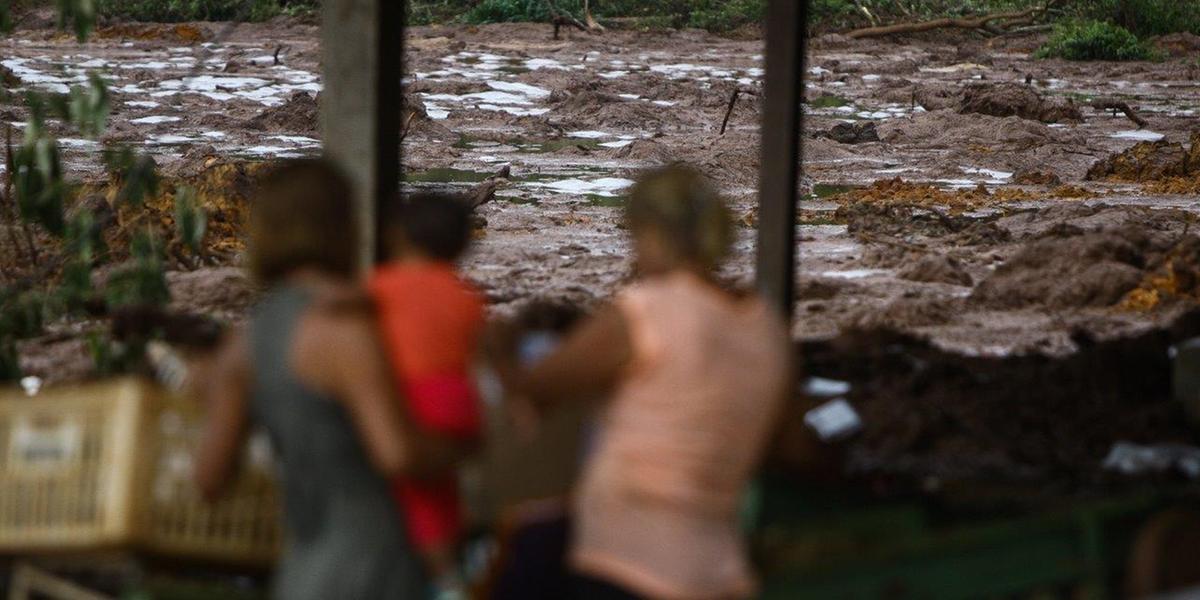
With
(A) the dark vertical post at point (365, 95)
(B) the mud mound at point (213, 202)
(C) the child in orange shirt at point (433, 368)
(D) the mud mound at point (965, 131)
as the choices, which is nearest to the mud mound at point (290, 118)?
(B) the mud mound at point (213, 202)

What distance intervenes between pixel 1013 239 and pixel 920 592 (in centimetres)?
1146

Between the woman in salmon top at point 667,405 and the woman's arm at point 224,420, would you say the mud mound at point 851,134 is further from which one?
the woman's arm at point 224,420

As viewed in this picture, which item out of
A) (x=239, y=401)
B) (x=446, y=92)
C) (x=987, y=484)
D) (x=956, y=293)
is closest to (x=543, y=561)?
(x=239, y=401)

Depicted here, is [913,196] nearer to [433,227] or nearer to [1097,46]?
[433,227]

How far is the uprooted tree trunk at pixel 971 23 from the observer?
27.8m

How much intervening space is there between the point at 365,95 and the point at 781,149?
165 cm

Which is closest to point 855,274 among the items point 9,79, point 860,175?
point 860,175

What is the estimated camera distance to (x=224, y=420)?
3.62 metres

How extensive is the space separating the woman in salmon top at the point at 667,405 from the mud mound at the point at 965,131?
19.3 m

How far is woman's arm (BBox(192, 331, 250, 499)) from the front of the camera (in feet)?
11.7

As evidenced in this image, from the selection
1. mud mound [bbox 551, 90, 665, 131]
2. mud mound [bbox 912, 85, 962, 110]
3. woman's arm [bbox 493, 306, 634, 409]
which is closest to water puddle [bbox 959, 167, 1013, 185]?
mud mound [bbox 551, 90, 665, 131]

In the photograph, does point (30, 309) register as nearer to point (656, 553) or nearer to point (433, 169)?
point (656, 553)

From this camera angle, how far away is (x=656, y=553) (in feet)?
11.8

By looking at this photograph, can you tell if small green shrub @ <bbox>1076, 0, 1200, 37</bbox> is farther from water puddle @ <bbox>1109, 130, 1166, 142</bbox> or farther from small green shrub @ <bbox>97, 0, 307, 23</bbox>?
small green shrub @ <bbox>97, 0, 307, 23</bbox>
